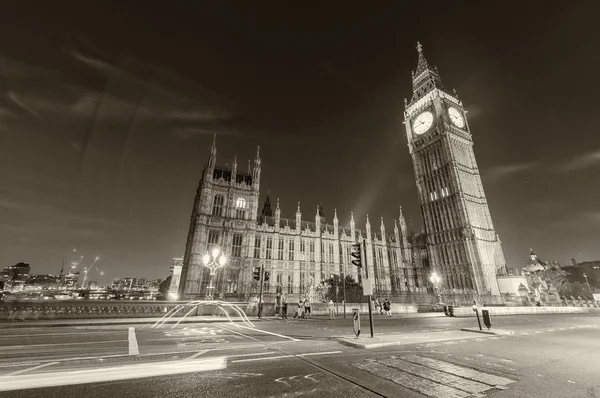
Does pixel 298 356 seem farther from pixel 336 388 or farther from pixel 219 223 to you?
pixel 219 223

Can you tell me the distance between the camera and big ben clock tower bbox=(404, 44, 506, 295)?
48.5 meters

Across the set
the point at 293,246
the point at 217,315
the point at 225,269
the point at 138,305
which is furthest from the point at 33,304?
the point at 293,246

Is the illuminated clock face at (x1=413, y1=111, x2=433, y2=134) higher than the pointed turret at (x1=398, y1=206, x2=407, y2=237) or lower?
higher

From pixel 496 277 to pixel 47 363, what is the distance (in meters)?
61.1

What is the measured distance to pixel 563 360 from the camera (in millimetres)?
6465

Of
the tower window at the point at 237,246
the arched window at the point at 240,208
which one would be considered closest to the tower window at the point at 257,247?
the tower window at the point at 237,246

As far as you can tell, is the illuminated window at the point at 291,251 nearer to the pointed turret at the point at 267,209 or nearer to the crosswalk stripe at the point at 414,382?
the pointed turret at the point at 267,209

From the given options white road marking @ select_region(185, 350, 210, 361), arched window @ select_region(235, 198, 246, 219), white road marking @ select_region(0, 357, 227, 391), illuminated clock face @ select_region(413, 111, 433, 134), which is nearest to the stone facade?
arched window @ select_region(235, 198, 246, 219)

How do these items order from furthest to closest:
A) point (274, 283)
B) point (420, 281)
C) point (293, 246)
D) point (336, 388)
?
point (420, 281)
point (293, 246)
point (274, 283)
point (336, 388)

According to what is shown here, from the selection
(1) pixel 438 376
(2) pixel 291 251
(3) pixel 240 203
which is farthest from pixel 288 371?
(2) pixel 291 251

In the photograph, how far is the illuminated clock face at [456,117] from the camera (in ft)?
203

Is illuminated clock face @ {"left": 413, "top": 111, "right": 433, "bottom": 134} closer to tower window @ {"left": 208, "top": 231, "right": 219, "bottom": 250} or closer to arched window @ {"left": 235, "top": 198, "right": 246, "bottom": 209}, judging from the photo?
arched window @ {"left": 235, "top": 198, "right": 246, "bottom": 209}

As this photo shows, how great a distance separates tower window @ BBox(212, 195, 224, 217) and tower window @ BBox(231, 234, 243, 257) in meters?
4.89

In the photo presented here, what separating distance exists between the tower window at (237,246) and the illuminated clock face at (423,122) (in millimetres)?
51528
